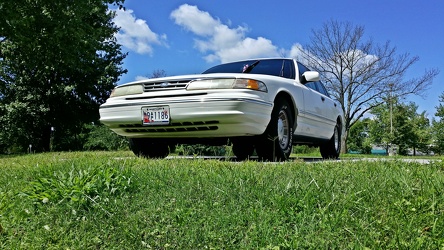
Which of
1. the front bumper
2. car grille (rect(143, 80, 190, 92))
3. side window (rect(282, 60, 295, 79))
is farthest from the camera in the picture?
side window (rect(282, 60, 295, 79))

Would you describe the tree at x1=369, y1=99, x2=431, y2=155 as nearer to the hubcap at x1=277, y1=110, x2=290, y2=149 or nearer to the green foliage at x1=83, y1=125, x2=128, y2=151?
the green foliage at x1=83, y1=125, x2=128, y2=151

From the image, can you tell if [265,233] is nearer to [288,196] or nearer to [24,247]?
[288,196]

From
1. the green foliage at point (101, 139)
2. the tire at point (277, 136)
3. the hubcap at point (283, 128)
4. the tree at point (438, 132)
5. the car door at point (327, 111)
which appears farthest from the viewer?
the tree at point (438, 132)

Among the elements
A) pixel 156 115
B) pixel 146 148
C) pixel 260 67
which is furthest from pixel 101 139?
pixel 156 115

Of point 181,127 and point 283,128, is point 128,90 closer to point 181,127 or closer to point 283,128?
point 181,127

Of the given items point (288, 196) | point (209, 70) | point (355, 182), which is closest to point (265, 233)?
point (288, 196)

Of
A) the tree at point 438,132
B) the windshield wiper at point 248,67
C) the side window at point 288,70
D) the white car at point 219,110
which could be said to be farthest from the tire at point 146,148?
the tree at point 438,132

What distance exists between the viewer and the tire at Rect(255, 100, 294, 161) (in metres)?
4.80

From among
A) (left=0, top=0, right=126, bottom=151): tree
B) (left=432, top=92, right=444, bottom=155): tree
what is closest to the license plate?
(left=0, top=0, right=126, bottom=151): tree

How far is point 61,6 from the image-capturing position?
1384cm

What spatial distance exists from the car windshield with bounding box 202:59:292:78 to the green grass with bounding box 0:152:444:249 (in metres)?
2.76

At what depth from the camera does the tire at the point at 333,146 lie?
7762mm

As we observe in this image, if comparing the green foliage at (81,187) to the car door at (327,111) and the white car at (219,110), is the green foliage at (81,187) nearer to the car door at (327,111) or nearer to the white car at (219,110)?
the white car at (219,110)

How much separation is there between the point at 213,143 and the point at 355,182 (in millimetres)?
2652
